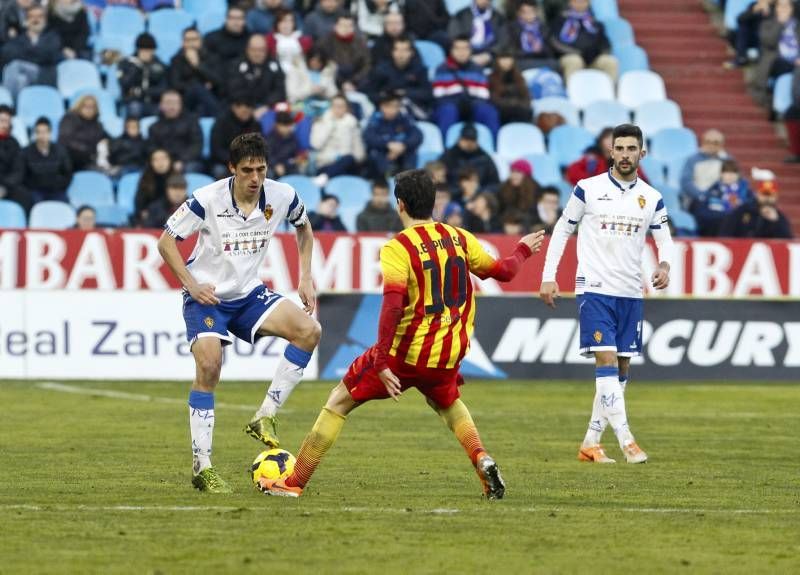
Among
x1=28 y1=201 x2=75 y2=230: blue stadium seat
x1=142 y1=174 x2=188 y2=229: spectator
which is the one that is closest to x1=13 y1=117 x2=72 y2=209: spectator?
x1=28 y1=201 x2=75 y2=230: blue stadium seat

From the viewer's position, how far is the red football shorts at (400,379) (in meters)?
9.37

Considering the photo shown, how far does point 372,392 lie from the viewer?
9.38 meters

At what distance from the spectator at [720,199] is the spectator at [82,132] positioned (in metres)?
8.20

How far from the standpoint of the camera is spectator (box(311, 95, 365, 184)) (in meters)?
23.5

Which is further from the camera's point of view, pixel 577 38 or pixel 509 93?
pixel 577 38

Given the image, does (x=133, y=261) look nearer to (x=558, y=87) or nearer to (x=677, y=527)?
(x=558, y=87)

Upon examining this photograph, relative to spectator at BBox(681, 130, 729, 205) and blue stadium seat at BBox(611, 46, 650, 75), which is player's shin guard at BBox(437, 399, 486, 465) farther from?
blue stadium seat at BBox(611, 46, 650, 75)

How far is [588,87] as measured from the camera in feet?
87.3

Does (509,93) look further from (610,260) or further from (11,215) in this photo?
(610,260)

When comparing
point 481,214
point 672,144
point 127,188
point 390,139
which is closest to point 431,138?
point 390,139

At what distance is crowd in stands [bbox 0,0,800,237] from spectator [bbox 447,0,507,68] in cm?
3

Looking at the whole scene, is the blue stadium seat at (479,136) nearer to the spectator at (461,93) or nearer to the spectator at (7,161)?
the spectator at (461,93)

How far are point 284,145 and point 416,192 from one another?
559 inches

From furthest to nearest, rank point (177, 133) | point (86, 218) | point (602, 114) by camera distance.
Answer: point (602, 114)
point (177, 133)
point (86, 218)
